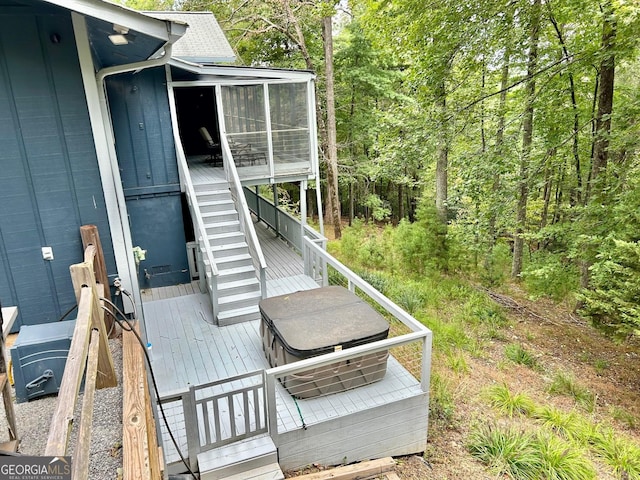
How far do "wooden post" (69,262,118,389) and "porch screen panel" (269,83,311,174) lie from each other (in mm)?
6042

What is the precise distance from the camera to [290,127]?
340 inches

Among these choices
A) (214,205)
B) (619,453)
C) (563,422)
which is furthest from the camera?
(214,205)

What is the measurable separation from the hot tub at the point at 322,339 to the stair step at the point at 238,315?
1.04 metres

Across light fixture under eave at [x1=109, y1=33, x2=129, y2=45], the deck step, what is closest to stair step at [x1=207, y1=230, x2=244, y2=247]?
light fixture under eave at [x1=109, y1=33, x2=129, y2=45]

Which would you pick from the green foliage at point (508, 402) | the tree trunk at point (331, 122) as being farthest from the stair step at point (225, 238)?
the tree trunk at point (331, 122)

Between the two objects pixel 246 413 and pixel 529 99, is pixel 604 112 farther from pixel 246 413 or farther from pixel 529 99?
pixel 246 413

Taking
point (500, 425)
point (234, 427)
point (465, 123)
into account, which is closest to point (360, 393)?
point (234, 427)

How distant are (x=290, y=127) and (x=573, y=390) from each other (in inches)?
264

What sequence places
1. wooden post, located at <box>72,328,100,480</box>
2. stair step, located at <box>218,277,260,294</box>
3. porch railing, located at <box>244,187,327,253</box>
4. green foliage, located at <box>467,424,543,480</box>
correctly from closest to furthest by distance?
wooden post, located at <box>72,328,100,480</box> → green foliage, located at <box>467,424,543,480</box> → stair step, located at <box>218,277,260,294</box> → porch railing, located at <box>244,187,327,253</box>

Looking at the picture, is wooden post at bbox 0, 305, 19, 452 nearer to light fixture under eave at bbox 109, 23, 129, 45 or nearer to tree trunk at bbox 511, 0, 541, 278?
light fixture under eave at bbox 109, 23, 129, 45

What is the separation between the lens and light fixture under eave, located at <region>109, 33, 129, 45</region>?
4.07 meters

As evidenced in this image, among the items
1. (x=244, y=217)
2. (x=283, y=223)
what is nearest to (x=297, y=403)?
(x=244, y=217)

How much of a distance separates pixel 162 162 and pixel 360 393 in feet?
17.9

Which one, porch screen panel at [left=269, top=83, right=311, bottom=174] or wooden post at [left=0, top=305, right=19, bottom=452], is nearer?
wooden post at [left=0, top=305, right=19, bottom=452]
